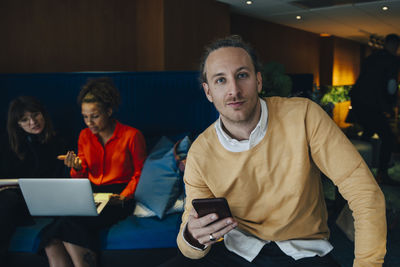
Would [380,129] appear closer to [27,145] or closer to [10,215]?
[27,145]

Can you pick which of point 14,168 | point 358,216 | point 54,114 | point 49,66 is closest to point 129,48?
point 49,66

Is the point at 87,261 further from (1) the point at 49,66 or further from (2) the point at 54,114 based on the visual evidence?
(1) the point at 49,66

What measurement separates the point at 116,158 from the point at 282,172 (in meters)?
1.39

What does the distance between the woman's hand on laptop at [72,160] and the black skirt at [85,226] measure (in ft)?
1.14

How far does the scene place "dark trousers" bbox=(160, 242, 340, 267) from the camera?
135cm

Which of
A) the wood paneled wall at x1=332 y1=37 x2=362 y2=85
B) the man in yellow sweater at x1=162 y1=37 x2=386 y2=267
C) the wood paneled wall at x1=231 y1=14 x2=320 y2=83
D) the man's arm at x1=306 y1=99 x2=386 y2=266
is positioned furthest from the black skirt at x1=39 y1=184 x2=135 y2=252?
the wood paneled wall at x1=332 y1=37 x2=362 y2=85

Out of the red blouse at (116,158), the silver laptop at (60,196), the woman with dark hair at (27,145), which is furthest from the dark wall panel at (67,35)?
the silver laptop at (60,196)

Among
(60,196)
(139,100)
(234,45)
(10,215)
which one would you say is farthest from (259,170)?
(139,100)

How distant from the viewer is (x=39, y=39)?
3865 millimetres

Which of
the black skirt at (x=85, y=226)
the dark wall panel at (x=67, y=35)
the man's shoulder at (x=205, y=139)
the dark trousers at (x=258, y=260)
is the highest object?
the dark wall panel at (x=67, y=35)

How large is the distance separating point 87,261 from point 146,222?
418mm

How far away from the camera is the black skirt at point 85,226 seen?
1.96 metres

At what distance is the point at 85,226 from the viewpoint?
2.05 meters

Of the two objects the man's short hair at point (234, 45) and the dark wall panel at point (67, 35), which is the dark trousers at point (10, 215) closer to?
the man's short hair at point (234, 45)
